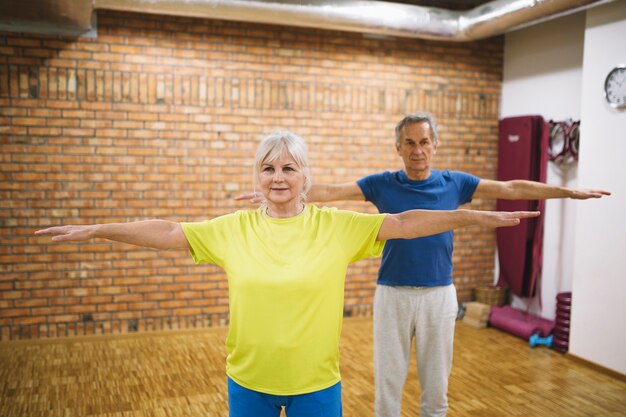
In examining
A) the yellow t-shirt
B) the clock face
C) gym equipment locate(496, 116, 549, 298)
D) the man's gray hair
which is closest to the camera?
the yellow t-shirt

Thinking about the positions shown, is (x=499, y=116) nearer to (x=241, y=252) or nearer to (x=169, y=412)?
(x=169, y=412)

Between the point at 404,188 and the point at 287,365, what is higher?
the point at 404,188

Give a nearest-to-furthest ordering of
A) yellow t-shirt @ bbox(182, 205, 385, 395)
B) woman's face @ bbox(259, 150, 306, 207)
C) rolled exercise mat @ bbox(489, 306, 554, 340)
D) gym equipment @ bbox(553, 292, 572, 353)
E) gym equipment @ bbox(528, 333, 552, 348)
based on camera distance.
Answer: yellow t-shirt @ bbox(182, 205, 385, 395) → woman's face @ bbox(259, 150, 306, 207) → gym equipment @ bbox(553, 292, 572, 353) → gym equipment @ bbox(528, 333, 552, 348) → rolled exercise mat @ bbox(489, 306, 554, 340)

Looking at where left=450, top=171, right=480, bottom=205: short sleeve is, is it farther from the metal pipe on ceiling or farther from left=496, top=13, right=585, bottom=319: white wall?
left=496, top=13, right=585, bottom=319: white wall

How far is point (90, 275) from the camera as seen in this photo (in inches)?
198

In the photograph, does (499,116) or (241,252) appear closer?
(241,252)

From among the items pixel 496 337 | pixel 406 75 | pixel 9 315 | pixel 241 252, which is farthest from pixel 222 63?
pixel 241 252

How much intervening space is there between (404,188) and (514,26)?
2.88 meters

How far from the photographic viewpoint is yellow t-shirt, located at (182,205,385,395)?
67.1 inches

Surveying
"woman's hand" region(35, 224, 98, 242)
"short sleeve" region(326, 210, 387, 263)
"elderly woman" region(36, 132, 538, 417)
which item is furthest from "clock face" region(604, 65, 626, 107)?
"woman's hand" region(35, 224, 98, 242)

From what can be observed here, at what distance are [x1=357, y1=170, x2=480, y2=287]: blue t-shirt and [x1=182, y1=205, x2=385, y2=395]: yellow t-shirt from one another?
99 cm

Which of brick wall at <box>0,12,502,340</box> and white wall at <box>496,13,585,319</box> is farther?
white wall at <box>496,13,585,319</box>

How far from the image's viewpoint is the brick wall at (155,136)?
4852 mm

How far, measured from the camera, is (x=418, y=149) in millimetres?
2838
